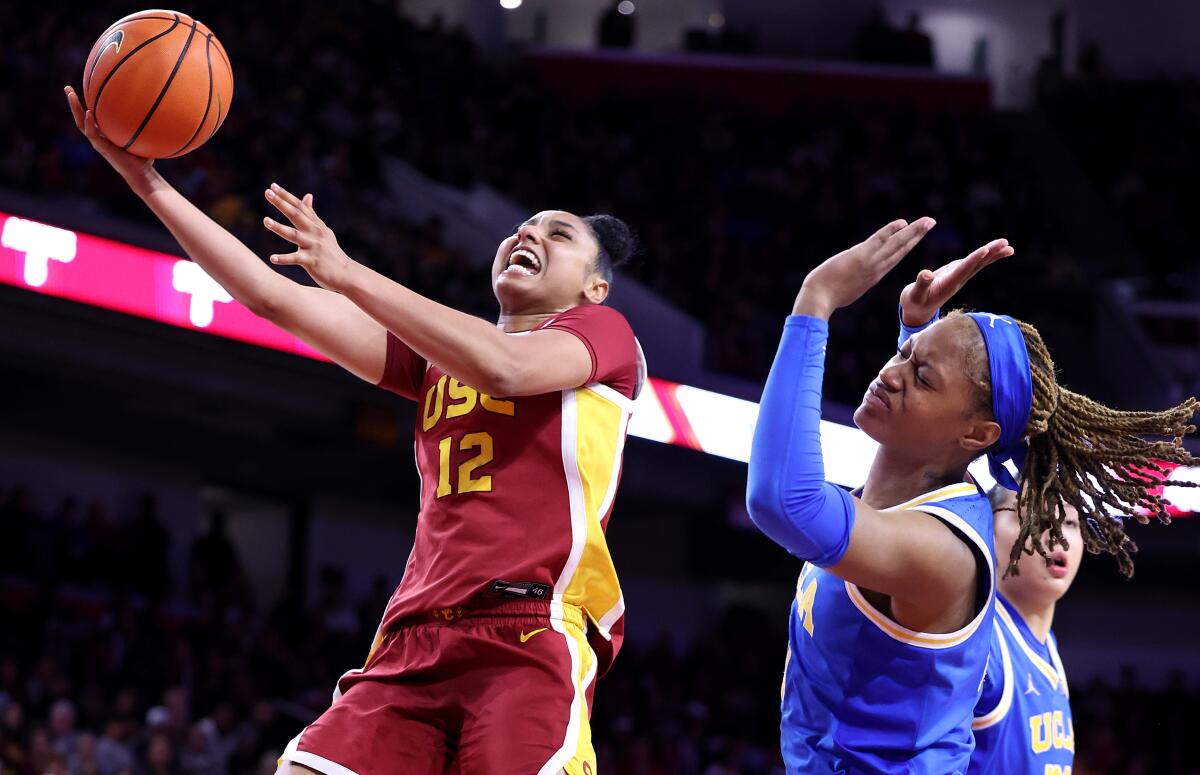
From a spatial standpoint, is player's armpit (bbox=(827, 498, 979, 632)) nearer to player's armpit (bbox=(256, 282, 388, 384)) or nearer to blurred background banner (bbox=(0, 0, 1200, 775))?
player's armpit (bbox=(256, 282, 388, 384))

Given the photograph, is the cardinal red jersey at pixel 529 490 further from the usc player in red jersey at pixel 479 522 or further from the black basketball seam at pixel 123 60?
the black basketball seam at pixel 123 60

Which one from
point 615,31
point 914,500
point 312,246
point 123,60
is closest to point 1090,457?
point 914,500

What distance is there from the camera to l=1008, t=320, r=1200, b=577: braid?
269cm

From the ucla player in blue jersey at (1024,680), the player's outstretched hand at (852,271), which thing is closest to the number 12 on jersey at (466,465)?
the player's outstretched hand at (852,271)

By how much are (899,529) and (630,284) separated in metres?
9.96

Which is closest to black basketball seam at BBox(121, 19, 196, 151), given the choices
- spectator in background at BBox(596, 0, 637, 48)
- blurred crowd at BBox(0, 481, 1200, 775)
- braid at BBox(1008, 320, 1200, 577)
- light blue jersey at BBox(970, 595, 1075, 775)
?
braid at BBox(1008, 320, 1200, 577)

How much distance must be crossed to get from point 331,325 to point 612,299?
29.7 feet

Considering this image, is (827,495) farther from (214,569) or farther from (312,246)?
(214,569)

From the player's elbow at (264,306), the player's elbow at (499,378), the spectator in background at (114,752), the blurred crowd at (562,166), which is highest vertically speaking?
the blurred crowd at (562,166)

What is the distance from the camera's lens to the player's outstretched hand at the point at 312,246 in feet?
7.80

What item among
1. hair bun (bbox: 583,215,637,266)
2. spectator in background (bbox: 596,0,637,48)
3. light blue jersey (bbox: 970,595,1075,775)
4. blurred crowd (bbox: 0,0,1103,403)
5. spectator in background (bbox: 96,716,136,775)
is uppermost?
spectator in background (bbox: 596,0,637,48)

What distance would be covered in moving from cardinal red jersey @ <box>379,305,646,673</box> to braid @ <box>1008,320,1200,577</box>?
32.0 inches

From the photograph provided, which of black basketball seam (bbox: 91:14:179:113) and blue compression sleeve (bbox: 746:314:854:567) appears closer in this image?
blue compression sleeve (bbox: 746:314:854:567)

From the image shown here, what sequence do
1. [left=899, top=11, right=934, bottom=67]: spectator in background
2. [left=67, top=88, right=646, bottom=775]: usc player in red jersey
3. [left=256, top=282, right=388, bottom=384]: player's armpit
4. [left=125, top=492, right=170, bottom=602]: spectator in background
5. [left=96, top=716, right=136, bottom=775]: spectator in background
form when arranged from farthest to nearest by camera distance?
1. [left=899, top=11, right=934, bottom=67]: spectator in background
2. [left=125, top=492, right=170, bottom=602]: spectator in background
3. [left=96, top=716, right=136, bottom=775]: spectator in background
4. [left=256, top=282, right=388, bottom=384]: player's armpit
5. [left=67, top=88, right=646, bottom=775]: usc player in red jersey
